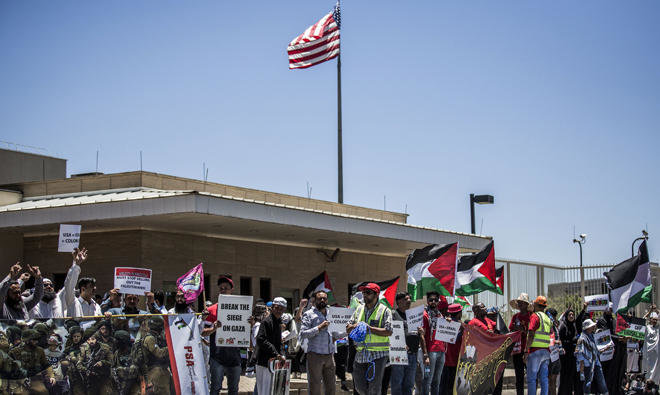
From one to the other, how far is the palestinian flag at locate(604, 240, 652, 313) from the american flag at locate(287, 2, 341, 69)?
15.3 m

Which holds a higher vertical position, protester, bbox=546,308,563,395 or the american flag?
the american flag

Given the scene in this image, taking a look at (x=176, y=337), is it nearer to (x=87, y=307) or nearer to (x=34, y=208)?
(x=87, y=307)

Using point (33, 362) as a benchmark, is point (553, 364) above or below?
below

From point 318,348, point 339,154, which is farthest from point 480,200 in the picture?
point 318,348

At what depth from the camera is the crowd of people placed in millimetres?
10977

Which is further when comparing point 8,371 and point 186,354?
point 186,354

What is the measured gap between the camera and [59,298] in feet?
41.5

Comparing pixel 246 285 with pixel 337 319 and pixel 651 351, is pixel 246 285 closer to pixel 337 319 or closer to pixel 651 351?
pixel 651 351

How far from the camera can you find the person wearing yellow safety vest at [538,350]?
15.8 meters

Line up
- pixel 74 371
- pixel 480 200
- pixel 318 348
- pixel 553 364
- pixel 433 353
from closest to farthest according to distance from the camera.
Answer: pixel 74 371 → pixel 318 348 → pixel 433 353 → pixel 553 364 → pixel 480 200

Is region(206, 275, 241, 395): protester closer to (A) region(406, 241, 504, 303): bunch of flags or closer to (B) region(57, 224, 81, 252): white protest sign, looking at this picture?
(B) region(57, 224, 81, 252): white protest sign

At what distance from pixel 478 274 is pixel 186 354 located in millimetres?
8900

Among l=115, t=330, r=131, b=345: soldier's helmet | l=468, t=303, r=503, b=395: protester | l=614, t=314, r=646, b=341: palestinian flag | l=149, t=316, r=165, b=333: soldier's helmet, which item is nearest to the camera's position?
l=115, t=330, r=131, b=345: soldier's helmet

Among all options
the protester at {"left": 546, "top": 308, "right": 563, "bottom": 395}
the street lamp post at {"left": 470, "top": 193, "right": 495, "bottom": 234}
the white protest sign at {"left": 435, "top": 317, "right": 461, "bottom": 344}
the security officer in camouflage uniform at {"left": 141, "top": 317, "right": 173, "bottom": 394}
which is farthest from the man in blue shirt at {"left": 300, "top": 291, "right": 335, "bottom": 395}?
the street lamp post at {"left": 470, "top": 193, "right": 495, "bottom": 234}
